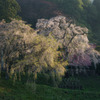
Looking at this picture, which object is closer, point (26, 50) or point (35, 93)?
point (26, 50)

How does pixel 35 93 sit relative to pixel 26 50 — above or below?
below

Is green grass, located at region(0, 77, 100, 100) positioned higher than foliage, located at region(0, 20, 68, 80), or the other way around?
foliage, located at region(0, 20, 68, 80)

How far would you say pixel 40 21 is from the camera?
15.3 meters

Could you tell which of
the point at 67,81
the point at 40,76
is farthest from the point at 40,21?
the point at 67,81

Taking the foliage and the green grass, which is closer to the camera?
the foliage

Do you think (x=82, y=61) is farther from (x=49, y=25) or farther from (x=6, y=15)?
(x=6, y=15)

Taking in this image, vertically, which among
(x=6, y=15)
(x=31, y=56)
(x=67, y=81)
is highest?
(x=6, y=15)

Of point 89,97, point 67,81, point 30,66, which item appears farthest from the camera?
point 67,81

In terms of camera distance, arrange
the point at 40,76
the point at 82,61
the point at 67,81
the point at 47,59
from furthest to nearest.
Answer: the point at 82,61 → the point at 40,76 → the point at 67,81 → the point at 47,59

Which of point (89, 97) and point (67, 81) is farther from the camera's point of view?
point (67, 81)

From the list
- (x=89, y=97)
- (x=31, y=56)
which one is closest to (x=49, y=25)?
(x=31, y=56)

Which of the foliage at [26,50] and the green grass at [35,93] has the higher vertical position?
the foliage at [26,50]

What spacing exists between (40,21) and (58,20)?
1.88 meters

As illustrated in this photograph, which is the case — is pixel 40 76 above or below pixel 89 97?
above
